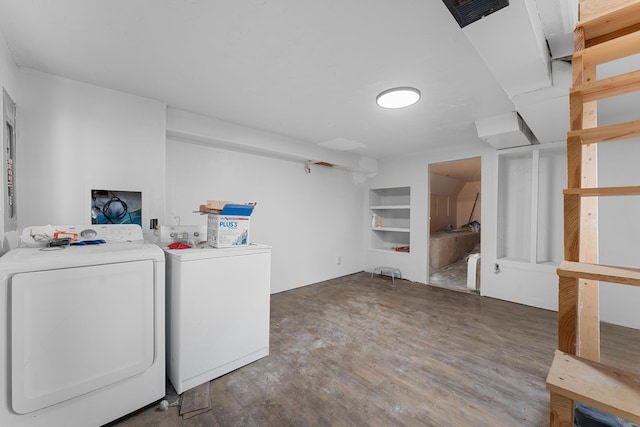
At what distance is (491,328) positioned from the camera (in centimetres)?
267

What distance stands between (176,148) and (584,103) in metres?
3.23

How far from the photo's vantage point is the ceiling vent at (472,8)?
1.15m

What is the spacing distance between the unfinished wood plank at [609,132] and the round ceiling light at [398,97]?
1.54 m

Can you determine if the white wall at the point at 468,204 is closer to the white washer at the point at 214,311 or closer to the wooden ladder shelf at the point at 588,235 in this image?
the wooden ladder shelf at the point at 588,235

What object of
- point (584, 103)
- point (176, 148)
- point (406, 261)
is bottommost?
point (406, 261)

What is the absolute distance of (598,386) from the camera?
27.3 inches

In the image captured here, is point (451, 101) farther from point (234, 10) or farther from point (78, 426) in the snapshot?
point (78, 426)

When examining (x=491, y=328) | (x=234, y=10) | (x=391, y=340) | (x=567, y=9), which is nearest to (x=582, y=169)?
(x=567, y=9)

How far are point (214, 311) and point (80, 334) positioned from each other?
700 millimetres

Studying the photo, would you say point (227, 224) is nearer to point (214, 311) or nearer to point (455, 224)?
point (214, 311)

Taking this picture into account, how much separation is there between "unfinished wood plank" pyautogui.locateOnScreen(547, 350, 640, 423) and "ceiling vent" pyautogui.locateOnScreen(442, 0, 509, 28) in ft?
4.76

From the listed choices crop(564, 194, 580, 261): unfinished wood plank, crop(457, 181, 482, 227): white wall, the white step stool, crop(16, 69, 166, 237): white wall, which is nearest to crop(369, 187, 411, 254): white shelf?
the white step stool

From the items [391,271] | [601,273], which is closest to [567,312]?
[601,273]

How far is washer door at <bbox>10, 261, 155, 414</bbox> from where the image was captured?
121 centimetres
